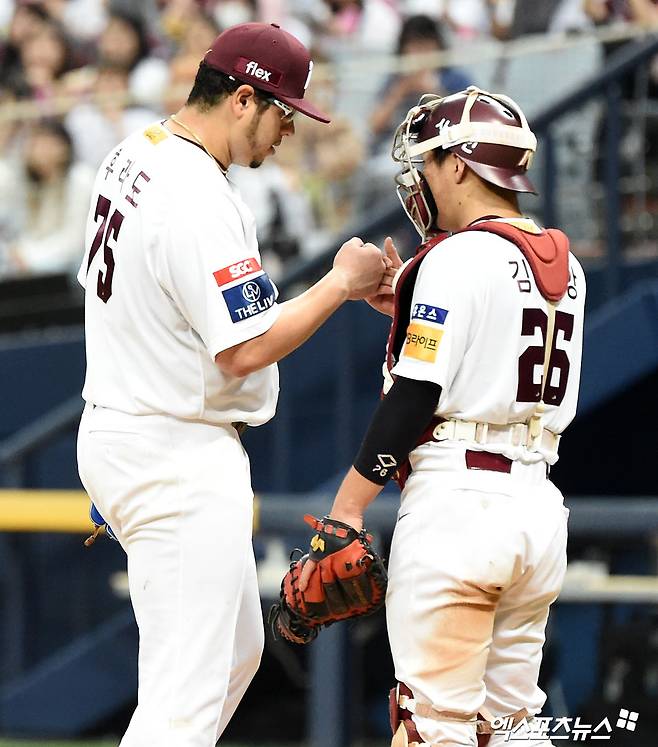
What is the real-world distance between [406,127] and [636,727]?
2695mm

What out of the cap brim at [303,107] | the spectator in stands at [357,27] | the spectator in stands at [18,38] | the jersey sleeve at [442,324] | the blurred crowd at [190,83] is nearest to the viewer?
Answer: the jersey sleeve at [442,324]

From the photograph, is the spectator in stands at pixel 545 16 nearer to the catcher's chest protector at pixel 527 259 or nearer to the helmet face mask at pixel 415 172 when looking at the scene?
the helmet face mask at pixel 415 172

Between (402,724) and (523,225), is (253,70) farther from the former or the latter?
(402,724)

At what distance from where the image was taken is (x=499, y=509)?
3.52 metres

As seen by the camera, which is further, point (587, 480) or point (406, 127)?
point (587, 480)

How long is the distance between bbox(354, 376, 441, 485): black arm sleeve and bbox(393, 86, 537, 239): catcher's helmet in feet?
1.68

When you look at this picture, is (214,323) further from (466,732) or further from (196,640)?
(466,732)

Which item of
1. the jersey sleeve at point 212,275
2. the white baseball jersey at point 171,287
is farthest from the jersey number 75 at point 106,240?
the jersey sleeve at point 212,275

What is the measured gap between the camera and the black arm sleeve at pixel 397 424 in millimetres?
3486

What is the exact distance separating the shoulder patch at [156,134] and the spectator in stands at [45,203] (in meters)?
4.19

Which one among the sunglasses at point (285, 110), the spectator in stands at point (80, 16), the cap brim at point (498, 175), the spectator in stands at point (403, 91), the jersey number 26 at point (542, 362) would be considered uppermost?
the spectator in stands at point (80, 16)

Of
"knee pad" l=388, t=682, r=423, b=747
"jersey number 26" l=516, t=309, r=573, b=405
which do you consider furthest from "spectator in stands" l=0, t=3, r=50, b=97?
"knee pad" l=388, t=682, r=423, b=747

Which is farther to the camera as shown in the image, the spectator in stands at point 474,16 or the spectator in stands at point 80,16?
the spectator in stands at point 80,16

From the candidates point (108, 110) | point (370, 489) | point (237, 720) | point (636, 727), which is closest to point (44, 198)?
point (108, 110)
